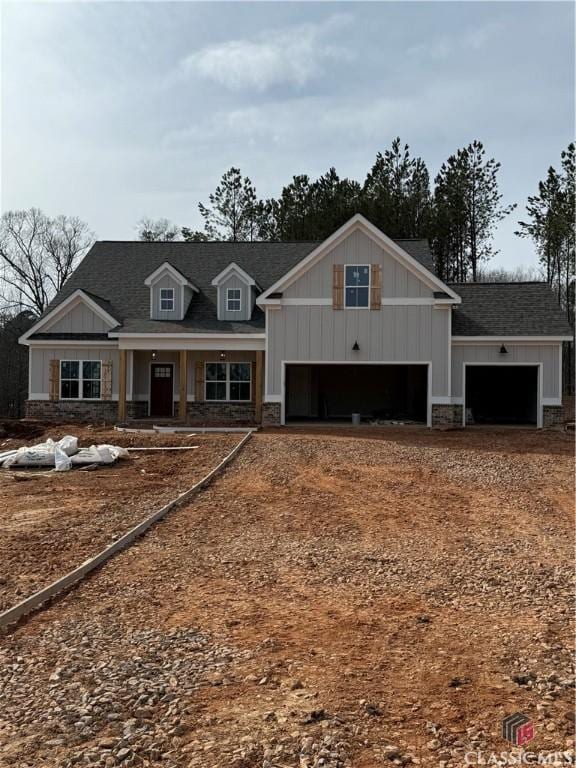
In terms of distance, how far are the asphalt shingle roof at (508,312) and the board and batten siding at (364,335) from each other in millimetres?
1247

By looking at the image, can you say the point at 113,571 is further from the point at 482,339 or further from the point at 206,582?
the point at 482,339

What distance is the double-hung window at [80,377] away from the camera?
21.6 meters

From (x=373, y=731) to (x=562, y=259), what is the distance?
35556 millimetres

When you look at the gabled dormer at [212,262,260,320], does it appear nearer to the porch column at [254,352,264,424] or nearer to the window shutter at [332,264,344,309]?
the porch column at [254,352,264,424]

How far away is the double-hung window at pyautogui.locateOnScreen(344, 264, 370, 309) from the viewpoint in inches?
762

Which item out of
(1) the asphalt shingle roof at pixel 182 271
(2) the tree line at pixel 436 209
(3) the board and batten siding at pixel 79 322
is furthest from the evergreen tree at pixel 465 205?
(3) the board and batten siding at pixel 79 322

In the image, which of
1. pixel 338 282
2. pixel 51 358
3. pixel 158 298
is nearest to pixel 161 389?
pixel 158 298

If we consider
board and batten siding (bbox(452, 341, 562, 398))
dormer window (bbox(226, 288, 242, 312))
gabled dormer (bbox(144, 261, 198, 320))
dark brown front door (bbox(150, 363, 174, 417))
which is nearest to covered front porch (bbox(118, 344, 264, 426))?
dark brown front door (bbox(150, 363, 174, 417))

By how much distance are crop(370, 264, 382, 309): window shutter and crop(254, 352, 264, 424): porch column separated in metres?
4.20

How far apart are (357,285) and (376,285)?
609 millimetres

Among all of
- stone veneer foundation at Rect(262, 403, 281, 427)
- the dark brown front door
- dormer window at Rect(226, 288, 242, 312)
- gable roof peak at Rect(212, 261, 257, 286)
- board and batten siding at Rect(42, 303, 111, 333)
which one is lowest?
stone veneer foundation at Rect(262, 403, 281, 427)

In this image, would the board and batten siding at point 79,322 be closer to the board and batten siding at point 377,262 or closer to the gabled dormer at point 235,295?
the gabled dormer at point 235,295

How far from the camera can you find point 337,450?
14.6 meters

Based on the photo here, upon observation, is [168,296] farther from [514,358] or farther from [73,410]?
[514,358]
